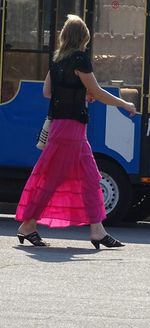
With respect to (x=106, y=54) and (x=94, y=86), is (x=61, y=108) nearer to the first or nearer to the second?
(x=94, y=86)

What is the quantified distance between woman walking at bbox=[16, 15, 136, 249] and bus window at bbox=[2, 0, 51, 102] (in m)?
2.08

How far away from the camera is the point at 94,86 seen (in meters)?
9.70

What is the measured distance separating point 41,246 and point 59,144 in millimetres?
917

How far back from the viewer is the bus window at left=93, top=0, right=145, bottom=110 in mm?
11922

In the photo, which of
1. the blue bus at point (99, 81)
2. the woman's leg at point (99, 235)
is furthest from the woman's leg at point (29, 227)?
the blue bus at point (99, 81)

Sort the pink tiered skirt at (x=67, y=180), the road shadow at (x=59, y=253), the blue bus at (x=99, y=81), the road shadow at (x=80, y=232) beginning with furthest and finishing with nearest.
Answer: the blue bus at (x=99, y=81) → the road shadow at (x=80, y=232) → the pink tiered skirt at (x=67, y=180) → the road shadow at (x=59, y=253)

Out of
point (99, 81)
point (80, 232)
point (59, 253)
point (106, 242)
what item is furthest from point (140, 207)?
point (59, 253)

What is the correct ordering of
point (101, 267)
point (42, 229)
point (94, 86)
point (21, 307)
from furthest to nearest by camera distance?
point (42, 229) → point (94, 86) → point (101, 267) → point (21, 307)

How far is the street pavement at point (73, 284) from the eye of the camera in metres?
7.29

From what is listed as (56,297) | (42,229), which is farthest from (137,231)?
(56,297)

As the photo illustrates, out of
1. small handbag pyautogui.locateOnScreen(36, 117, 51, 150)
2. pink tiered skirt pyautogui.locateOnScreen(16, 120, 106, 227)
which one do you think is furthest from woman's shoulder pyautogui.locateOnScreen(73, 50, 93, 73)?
small handbag pyautogui.locateOnScreen(36, 117, 51, 150)

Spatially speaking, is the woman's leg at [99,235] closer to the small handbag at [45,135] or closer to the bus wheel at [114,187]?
the small handbag at [45,135]

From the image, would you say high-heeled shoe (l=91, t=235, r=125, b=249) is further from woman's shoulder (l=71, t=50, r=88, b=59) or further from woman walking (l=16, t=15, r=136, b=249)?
woman's shoulder (l=71, t=50, r=88, b=59)

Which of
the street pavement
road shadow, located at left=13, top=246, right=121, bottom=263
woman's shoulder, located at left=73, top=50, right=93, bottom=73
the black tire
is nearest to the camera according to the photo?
the street pavement
